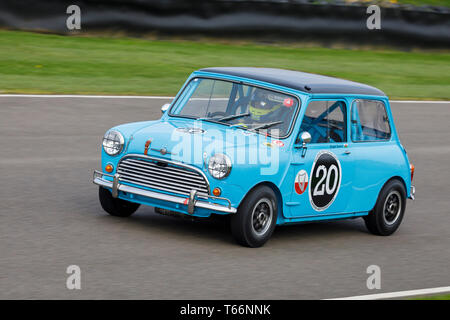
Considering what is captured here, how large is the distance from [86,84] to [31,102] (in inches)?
102

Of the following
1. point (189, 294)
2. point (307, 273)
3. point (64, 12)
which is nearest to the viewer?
point (189, 294)

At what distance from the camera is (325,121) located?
8656mm

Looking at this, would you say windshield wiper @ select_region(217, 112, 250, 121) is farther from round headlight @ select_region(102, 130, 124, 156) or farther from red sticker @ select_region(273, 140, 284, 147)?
round headlight @ select_region(102, 130, 124, 156)

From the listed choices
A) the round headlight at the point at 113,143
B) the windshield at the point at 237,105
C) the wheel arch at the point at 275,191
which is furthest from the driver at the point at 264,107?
the round headlight at the point at 113,143

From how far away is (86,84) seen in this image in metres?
17.3

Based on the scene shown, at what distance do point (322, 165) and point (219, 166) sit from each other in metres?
1.28

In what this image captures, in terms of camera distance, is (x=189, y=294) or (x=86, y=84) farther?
(x=86, y=84)

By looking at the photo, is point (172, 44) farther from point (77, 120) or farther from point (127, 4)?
point (77, 120)

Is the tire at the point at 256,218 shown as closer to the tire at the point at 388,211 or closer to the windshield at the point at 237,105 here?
the windshield at the point at 237,105

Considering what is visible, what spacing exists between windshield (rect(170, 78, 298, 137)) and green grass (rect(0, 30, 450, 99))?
765 centimetres

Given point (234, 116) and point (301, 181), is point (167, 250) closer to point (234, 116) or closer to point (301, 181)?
point (301, 181)

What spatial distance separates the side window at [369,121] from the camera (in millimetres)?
8940

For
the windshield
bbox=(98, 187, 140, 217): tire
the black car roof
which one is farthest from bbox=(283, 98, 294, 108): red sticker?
bbox=(98, 187, 140, 217): tire

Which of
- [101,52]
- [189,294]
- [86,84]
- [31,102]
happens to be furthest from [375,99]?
[101,52]
